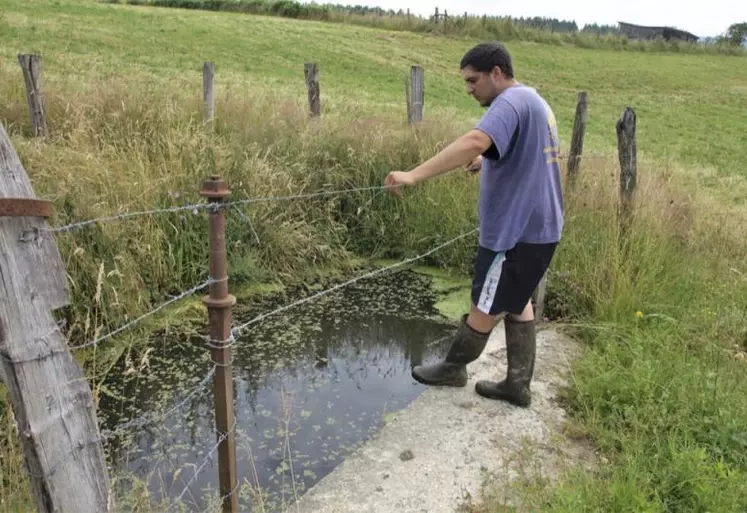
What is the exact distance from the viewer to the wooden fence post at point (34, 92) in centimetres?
714

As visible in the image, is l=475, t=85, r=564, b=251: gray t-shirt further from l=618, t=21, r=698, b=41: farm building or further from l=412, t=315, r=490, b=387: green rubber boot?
l=618, t=21, r=698, b=41: farm building

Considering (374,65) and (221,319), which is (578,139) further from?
(374,65)

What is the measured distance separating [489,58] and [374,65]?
21.0 metres

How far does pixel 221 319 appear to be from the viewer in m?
2.60

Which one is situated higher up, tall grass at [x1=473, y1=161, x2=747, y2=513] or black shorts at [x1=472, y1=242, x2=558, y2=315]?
black shorts at [x1=472, y1=242, x2=558, y2=315]

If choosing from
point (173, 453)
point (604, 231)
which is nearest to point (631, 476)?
point (173, 453)

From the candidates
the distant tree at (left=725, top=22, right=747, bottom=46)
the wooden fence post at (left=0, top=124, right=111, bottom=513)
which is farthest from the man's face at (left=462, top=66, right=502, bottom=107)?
the distant tree at (left=725, top=22, right=747, bottom=46)

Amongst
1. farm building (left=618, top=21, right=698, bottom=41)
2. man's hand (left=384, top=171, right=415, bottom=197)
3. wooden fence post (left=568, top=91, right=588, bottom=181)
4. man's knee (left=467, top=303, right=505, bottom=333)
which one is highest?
farm building (left=618, top=21, right=698, bottom=41)

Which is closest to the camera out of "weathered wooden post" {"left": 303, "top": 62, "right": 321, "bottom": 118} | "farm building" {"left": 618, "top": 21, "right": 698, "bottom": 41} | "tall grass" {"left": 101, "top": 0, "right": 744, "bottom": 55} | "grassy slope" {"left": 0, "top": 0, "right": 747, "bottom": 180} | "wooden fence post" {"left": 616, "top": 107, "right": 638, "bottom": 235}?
"wooden fence post" {"left": 616, "top": 107, "right": 638, "bottom": 235}

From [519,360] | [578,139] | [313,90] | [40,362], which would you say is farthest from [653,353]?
[313,90]

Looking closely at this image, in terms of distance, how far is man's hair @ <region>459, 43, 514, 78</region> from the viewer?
336 centimetres

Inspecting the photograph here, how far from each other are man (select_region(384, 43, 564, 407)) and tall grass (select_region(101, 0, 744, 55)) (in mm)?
32601

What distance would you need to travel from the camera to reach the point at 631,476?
3.04 metres

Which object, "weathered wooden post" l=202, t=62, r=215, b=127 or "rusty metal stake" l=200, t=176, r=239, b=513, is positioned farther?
"weathered wooden post" l=202, t=62, r=215, b=127
